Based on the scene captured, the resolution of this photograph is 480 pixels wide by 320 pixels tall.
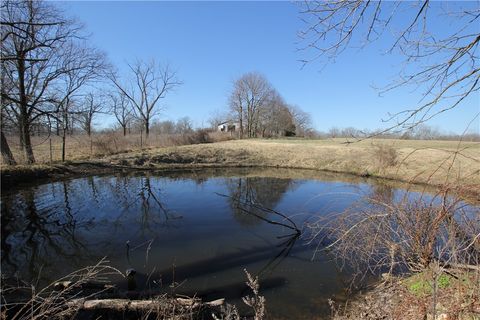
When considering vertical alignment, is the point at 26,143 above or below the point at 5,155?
above

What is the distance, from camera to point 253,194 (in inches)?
606

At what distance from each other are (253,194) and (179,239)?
23.3 ft

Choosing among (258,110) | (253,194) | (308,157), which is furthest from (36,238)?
(258,110)

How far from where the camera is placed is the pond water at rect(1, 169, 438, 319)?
20.6 ft

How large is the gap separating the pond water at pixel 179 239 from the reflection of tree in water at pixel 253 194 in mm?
93

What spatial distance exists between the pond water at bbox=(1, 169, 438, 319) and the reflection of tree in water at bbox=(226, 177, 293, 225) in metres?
0.09

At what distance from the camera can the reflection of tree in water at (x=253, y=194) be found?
1159 cm

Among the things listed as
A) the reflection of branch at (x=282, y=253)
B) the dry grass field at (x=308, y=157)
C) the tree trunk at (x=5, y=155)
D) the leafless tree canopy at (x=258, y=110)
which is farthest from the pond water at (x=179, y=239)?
the leafless tree canopy at (x=258, y=110)

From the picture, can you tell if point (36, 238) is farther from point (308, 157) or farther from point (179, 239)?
point (308, 157)

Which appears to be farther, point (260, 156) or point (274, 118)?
point (274, 118)

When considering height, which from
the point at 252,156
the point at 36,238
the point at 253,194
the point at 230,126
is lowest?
the point at 36,238

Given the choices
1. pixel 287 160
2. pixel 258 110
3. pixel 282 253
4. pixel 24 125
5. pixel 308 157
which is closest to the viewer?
pixel 282 253

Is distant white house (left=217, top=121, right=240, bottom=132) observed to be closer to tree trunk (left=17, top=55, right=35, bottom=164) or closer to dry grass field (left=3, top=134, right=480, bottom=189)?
dry grass field (left=3, top=134, right=480, bottom=189)

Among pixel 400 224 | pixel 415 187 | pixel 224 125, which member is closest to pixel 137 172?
pixel 415 187
